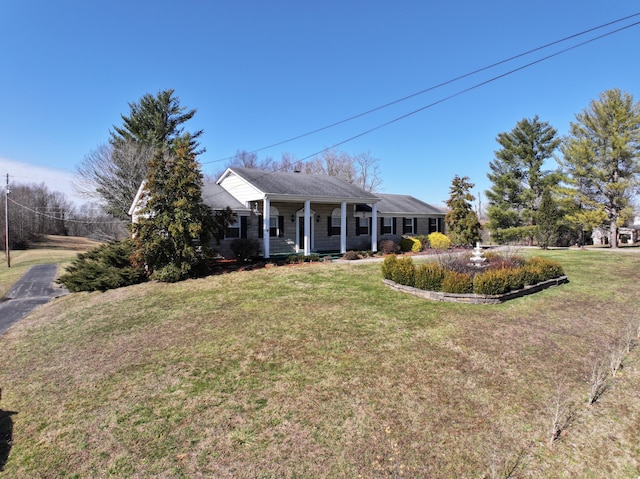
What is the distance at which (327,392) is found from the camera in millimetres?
4621

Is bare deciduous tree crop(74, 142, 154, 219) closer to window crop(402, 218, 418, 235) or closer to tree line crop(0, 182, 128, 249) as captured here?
tree line crop(0, 182, 128, 249)

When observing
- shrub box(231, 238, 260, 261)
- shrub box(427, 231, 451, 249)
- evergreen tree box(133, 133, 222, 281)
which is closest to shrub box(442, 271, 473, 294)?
evergreen tree box(133, 133, 222, 281)

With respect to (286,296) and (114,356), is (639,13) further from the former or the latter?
(114,356)

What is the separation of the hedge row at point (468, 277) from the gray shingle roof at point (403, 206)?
12813 mm

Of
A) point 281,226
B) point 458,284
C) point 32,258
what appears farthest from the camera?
point 32,258

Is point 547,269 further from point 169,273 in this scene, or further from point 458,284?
point 169,273

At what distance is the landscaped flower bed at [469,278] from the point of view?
27.7 ft

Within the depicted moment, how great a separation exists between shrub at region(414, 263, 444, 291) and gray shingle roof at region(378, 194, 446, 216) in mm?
13632

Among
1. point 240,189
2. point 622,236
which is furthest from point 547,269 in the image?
point 622,236

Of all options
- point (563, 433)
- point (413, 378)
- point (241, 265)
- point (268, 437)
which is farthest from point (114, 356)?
point (241, 265)

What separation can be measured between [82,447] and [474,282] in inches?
314

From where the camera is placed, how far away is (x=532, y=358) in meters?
5.51

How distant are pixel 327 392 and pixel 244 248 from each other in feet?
40.3

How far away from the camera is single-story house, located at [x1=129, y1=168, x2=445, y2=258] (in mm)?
17328
